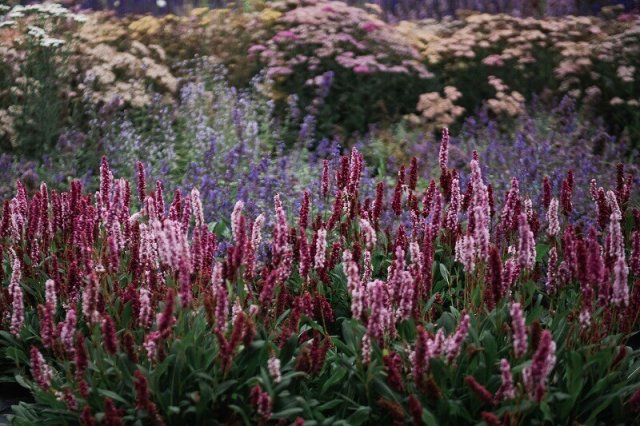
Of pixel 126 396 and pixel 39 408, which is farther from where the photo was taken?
pixel 39 408

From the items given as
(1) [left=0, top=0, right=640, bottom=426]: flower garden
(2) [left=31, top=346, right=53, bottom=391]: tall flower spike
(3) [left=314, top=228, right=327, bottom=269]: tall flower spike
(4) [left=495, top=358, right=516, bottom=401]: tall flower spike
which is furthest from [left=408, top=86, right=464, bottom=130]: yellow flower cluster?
(2) [left=31, top=346, right=53, bottom=391]: tall flower spike

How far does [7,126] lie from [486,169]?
155 inches

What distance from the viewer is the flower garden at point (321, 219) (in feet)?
9.60

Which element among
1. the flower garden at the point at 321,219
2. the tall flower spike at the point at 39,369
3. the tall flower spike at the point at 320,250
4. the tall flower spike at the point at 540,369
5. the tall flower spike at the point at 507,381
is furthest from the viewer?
the tall flower spike at the point at 320,250

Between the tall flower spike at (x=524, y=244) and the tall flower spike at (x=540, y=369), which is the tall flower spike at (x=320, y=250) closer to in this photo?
the tall flower spike at (x=524, y=244)

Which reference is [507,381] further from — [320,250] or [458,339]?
[320,250]

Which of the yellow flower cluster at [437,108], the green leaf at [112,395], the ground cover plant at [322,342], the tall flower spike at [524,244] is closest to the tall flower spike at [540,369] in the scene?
the ground cover plant at [322,342]

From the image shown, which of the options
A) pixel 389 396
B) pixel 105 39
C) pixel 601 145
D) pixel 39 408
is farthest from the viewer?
pixel 105 39

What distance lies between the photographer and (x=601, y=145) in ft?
Answer: 22.1

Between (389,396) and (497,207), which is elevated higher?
(389,396)

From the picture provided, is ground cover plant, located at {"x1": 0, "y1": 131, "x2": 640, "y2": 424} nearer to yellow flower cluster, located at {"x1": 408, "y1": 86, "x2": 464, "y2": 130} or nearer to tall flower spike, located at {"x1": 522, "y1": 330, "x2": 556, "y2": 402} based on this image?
tall flower spike, located at {"x1": 522, "y1": 330, "x2": 556, "y2": 402}

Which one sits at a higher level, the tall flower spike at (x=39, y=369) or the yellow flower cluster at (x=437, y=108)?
the tall flower spike at (x=39, y=369)

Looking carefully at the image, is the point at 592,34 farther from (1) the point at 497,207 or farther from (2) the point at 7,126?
(2) the point at 7,126

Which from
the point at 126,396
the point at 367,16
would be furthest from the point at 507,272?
the point at 367,16
